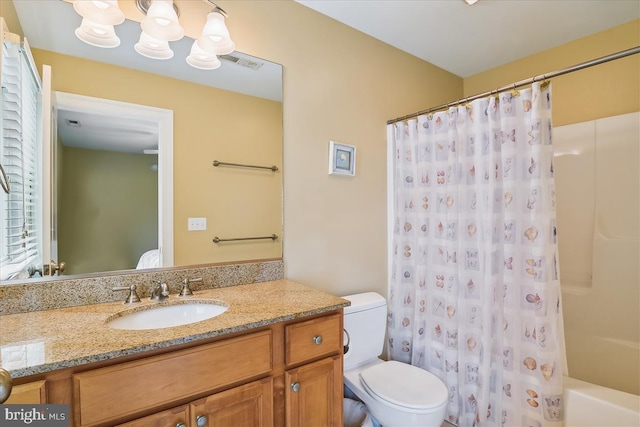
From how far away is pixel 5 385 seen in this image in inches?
25.7

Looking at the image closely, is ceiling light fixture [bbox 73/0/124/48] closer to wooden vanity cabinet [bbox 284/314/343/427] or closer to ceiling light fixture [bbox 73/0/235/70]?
ceiling light fixture [bbox 73/0/235/70]

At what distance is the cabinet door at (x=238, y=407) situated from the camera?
90 centimetres

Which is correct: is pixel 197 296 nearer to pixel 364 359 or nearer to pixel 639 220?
pixel 364 359

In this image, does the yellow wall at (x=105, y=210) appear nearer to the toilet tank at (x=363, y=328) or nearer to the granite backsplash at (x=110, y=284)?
the granite backsplash at (x=110, y=284)

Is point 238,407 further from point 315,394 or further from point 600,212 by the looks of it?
point 600,212

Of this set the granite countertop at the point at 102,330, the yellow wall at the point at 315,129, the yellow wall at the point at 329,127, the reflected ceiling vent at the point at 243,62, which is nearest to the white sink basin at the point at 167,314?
the granite countertop at the point at 102,330

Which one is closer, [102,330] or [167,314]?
[102,330]

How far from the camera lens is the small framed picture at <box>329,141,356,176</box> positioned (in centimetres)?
185

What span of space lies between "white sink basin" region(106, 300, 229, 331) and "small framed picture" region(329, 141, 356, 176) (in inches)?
40.5

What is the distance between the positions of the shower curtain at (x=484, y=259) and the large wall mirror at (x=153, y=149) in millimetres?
929

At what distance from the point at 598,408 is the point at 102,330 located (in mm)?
2100

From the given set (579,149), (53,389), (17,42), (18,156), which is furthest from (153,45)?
(579,149)

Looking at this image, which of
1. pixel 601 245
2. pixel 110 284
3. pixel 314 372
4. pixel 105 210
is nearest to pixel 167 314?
pixel 110 284

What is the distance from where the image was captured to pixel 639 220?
1.84m
